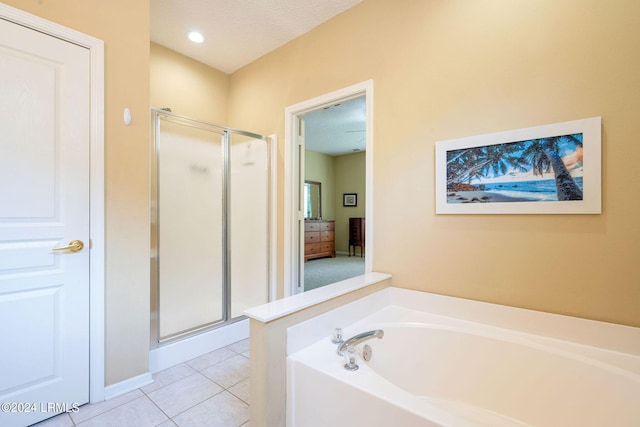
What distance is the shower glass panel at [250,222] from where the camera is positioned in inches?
106

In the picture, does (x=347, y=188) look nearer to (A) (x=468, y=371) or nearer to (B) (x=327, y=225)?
(B) (x=327, y=225)

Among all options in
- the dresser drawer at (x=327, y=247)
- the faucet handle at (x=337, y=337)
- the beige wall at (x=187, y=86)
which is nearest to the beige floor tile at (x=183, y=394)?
the faucet handle at (x=337, y=337)

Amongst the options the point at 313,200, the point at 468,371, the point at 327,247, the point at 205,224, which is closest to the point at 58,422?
the point at 205,224

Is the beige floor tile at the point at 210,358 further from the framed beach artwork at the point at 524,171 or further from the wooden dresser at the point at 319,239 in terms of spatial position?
the wooden dresser at the point at 319,239

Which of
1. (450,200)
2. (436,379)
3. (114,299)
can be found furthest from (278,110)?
(436,379)

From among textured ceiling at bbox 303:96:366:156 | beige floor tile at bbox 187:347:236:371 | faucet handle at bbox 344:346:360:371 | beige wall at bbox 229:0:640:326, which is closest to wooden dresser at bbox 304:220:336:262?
textured ceiling at bbox 303:96:366:156

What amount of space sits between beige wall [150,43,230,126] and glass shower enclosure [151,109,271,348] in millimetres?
720

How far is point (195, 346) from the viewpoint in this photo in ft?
7.32

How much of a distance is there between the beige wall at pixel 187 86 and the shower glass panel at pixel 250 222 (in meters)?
0.76

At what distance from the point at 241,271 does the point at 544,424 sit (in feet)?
7.81

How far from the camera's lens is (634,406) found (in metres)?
1.10

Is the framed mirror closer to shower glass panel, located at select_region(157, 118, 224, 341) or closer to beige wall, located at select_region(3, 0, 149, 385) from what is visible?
shower glass panel, located at select_region(157, 118, 224, 341)

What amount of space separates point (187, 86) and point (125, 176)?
157cm

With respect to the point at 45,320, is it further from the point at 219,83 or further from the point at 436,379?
the point at 219,83
